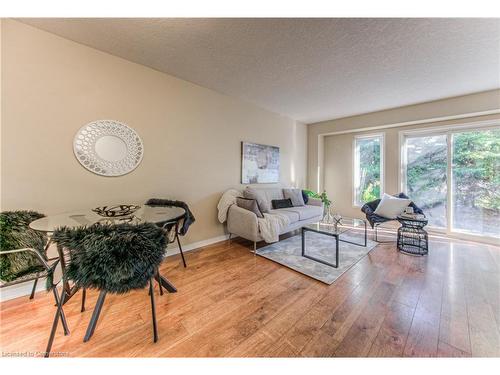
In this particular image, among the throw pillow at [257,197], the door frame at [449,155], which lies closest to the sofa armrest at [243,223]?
the throw pillow at [257,197]

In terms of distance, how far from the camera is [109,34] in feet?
6.05

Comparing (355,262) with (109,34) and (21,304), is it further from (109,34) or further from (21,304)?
(109,34)

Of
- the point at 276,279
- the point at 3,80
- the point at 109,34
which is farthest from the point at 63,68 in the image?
the point at 276,279

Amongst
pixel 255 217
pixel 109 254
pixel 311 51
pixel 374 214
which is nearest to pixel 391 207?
pixel 374 214

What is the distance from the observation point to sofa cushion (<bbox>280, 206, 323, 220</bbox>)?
3373mm

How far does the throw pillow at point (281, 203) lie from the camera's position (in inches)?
144

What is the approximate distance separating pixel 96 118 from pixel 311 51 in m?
2.43

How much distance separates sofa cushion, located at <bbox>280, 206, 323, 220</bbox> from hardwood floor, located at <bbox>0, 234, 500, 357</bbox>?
1.28 metres

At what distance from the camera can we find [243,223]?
110 inches

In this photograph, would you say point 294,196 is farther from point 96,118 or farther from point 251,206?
point 96,118

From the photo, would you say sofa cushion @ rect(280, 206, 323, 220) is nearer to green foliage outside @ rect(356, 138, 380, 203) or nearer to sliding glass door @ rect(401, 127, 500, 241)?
green foliage outside @ rect(356, 138, 380, 203)

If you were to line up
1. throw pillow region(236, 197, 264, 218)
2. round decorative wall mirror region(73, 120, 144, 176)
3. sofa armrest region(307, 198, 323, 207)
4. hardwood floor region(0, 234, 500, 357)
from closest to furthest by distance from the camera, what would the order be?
hardwood floor region(0, 234, 500, 357)
round decorative wall mirror region(73, 120, 144, 176)
throw pillow region(236, 197, 264, 218)
sofa armrest region(307, 198, 323, 207)

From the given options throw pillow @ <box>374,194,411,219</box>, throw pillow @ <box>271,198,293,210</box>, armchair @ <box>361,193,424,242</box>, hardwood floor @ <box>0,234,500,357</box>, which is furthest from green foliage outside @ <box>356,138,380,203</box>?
hardwood floor @ <box>0,234,500,357</box>

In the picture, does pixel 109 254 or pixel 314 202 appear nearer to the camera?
pixel 109 254
